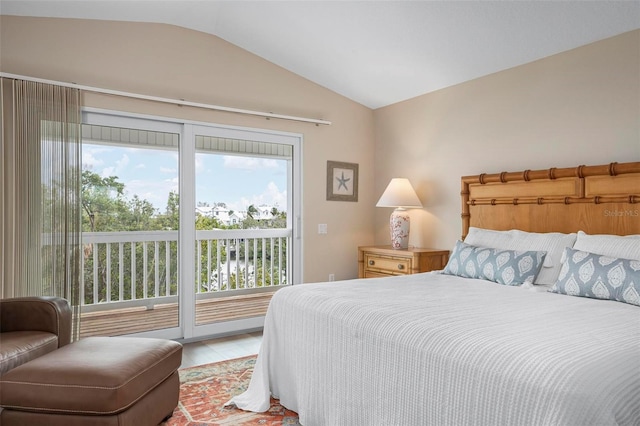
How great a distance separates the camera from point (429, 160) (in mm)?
4262

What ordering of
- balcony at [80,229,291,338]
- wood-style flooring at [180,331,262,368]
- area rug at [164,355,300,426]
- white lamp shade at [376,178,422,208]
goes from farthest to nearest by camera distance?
white lamp shade at [376,178,422,208] < balcony at [80,229,291,338] < wood-style flooring at [180,331,262,368] < area rug at [164,355,300,426]

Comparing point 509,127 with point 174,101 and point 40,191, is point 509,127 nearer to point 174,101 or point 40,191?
point 174,101

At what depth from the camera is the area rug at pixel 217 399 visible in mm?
2309

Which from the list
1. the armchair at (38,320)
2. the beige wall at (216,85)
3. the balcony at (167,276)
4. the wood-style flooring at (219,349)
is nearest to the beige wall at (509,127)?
the beige wall at (216,85)

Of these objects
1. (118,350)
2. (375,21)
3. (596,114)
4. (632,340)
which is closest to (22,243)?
(118,350)

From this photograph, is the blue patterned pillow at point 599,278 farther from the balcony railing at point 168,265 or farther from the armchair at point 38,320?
the armchair at point 38,320

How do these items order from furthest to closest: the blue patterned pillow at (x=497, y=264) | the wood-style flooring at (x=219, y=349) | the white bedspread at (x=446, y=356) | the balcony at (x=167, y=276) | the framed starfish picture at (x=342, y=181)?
1. the framed starfish picture at (x=342, y=181)
2. the balcony at (x=167, y=276)
3. the wood-style flooring at (x=219, y=349)
4. the blue patterned pillow at (x=497, y=264)
5. the white bedspread at (x=446, y=356)

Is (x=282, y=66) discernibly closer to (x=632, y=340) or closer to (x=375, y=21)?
(x=375, y=21)

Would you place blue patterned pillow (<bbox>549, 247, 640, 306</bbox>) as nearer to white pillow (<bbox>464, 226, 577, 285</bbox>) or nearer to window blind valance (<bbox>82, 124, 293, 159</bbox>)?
white pillow (<bbox>464, 226, 577, 285</bbox>)

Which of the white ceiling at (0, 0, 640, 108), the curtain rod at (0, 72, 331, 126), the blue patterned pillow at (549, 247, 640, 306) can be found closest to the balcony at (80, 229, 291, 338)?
the curtain rod at (0, 72, 331, 126)

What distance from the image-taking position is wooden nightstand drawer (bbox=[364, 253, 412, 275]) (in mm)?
3915

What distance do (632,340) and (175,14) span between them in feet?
12.1

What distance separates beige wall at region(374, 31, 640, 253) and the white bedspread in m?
1.33

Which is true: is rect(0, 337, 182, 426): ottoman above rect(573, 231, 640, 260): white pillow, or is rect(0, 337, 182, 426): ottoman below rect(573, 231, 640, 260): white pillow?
below
